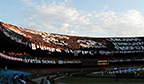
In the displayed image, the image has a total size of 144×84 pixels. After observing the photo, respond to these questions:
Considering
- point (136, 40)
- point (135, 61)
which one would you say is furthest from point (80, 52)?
point (136, 40)

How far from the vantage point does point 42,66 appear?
56.9m

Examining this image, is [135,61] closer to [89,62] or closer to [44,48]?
[89,62]

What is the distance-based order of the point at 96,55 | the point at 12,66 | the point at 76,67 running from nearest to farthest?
the point at 12,66, the point at 76,67, the point at 96,55

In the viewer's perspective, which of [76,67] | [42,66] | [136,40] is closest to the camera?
[42,66]

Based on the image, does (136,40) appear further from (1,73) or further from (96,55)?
(1,73)

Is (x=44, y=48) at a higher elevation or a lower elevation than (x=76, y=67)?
higher

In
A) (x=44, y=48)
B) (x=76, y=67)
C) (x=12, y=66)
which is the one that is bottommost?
(x=76, y=67)

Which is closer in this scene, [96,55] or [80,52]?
[80,52]

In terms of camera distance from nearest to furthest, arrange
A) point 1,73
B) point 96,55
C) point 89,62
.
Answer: point 1,73, point 89,62, point 96,55

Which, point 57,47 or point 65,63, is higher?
point 57,47

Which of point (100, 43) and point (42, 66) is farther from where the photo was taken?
point (100, 43)

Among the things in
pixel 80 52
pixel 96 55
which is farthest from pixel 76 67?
pixel 96 55

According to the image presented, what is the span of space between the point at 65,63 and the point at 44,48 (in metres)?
12.6

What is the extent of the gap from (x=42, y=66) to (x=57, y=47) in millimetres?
9222
